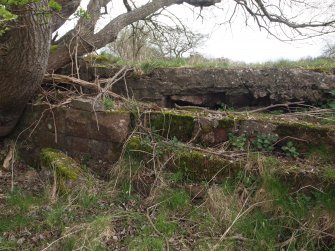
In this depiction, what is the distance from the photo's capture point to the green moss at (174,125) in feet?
15.3

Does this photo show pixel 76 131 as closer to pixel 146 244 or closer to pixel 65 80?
pixel 65 80

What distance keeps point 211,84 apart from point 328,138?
208cm

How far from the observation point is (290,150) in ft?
13.8

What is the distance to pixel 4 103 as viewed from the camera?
4902mm

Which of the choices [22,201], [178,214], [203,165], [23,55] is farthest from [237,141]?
[23,55]

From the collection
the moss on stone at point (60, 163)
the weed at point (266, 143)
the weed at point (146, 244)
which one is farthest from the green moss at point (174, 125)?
the weed at point (146, 244)

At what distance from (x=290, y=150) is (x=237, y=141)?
626mm

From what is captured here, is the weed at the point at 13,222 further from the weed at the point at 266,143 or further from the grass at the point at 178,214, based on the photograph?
the weed at the point at 266,143

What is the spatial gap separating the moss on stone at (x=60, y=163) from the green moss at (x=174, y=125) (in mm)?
1140

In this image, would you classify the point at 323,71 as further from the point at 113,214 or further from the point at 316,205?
the point at 113,214

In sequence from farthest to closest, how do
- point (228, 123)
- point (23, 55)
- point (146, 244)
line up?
point (228, 123), point (23, 55), point (146, 244)

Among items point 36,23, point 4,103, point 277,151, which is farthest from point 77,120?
point 277,151

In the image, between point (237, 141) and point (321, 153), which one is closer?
point (321, 153)

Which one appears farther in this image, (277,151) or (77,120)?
(77,120)
